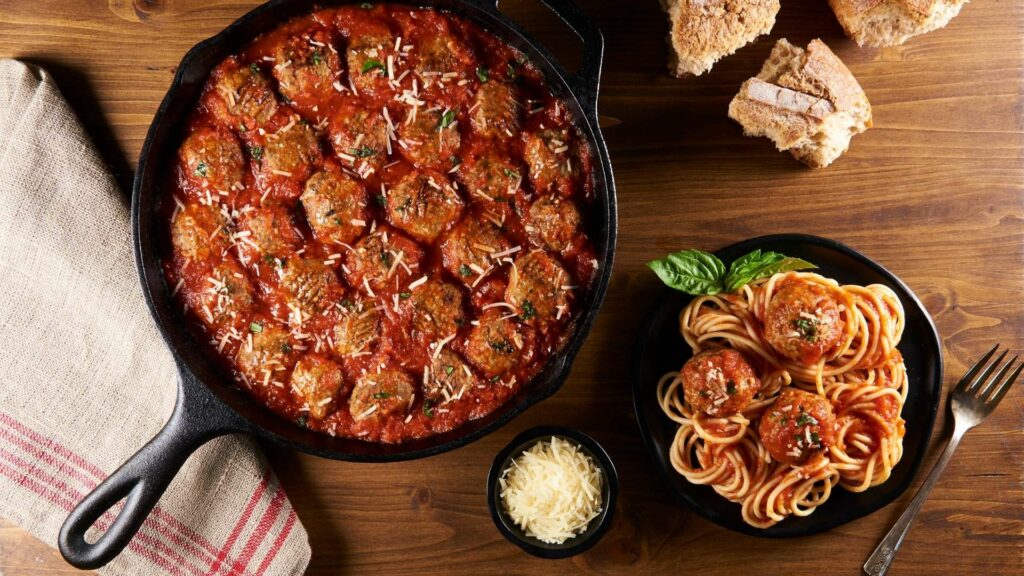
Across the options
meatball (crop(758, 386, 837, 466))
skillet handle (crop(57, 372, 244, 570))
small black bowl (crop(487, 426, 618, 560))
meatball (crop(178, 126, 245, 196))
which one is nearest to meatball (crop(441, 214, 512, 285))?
small black bowl (crop(487, 426, 618, 560))

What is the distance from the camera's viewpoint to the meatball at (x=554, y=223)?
353cm

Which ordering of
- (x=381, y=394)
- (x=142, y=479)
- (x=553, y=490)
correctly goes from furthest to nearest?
(x=553, y=490), (x=381, y=394), (x=142, y=479)

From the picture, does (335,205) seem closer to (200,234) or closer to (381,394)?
(200,234)

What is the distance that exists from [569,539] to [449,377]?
93 centimetres

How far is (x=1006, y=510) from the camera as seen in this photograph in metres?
4.18

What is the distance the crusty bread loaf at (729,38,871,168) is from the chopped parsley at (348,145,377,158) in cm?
169

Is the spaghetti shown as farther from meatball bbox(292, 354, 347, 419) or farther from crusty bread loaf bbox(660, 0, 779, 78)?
meatball bbox(292, 354, 347, 419)

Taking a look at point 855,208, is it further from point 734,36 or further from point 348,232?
point 348,232

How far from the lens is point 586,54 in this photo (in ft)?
11.1

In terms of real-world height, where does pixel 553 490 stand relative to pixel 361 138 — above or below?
below

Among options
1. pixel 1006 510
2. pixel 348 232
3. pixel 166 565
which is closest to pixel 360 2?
pixel 348 232

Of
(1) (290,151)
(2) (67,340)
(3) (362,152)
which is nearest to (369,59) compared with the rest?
(3) (362,152)

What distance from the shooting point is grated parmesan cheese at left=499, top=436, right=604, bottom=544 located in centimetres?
362

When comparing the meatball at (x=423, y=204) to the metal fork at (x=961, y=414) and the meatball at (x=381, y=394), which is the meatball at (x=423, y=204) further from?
the metal fork at (x=961, y=414)
